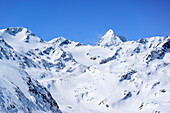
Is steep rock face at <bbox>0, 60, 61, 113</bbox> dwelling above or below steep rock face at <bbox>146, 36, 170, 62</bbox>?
below

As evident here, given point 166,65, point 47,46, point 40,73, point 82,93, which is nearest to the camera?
point 82,93

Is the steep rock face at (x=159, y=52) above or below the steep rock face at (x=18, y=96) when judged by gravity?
above

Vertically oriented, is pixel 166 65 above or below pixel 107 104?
above

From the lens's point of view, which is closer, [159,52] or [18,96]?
[18,96]

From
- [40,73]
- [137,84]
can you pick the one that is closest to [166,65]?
[137,84]

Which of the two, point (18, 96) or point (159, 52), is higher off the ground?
point (159, 52)

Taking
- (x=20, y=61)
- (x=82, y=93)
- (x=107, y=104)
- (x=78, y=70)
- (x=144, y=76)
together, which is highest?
(x=78, y=70)

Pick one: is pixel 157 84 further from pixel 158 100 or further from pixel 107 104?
pixel 107 104

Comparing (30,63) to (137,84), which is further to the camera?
(30,63)

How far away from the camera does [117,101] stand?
3693 inches

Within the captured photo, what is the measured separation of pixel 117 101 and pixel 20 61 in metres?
71.5

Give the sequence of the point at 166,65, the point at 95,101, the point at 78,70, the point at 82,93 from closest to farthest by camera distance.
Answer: the point at 95,101, the point at 82,93, the point at 166,65, the point at 78,70

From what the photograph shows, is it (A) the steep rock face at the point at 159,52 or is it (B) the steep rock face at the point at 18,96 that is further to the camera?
(A) the steep rock face at the point at 159,52

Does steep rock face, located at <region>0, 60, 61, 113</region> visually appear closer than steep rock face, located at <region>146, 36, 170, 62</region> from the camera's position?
Yes
